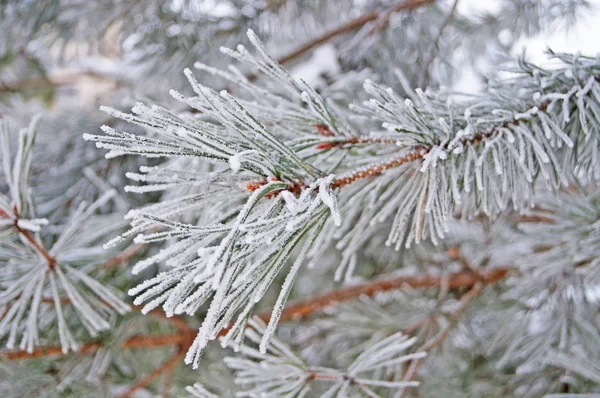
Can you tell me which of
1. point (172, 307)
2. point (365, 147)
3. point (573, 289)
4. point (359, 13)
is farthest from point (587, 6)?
point (172, 307)

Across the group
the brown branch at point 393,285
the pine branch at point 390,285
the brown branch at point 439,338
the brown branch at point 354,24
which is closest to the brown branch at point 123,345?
the pine branch at point 390,285

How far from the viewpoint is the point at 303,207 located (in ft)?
1.31

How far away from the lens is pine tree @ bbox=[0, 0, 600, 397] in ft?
1.38

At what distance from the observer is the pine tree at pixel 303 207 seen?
42 centimetres

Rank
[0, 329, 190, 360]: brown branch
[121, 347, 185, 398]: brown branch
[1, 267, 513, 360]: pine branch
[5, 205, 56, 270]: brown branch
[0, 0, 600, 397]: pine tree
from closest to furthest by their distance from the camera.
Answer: [0, 0, 600, 397]: pine tree < [5, 205, 56, 270]: brown branch < [0, 329, 190, 360]: brown branch < [121, 347, 185, 398]: brown branch < [1, 267, 513, 360]: pine branch

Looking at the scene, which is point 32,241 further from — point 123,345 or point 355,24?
point 355,24

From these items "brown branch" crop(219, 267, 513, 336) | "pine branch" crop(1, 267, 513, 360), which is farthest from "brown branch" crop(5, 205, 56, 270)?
"brown branch" crop(219, 267, 513, 336)

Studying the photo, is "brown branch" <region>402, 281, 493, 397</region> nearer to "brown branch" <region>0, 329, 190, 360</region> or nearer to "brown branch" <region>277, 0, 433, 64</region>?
"brown branch" <region>0, 329, 190, 360</region>

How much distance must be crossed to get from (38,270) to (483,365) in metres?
1.06

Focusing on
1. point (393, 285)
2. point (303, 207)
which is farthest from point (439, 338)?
point (303, 207)

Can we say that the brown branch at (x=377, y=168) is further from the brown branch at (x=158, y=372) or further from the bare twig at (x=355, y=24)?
the bare twig at (x=355, y=24)

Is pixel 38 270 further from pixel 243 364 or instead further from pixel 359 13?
pixel 359 13

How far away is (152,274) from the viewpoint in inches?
45.3

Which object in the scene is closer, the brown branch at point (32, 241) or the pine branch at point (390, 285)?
the brown branch at point (32, 241)
